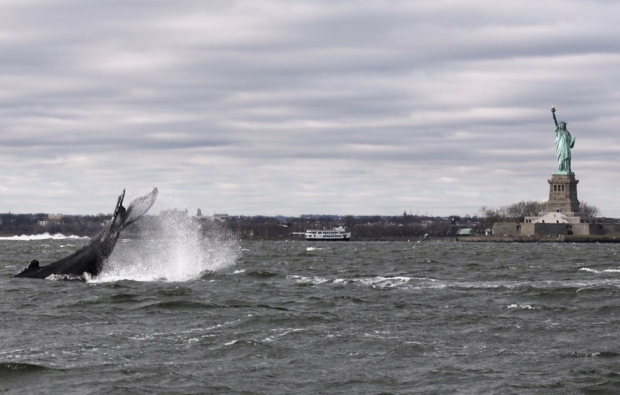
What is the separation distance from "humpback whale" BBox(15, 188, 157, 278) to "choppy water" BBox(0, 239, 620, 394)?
6.34 feet

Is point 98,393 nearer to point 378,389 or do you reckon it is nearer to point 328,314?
point 378,389

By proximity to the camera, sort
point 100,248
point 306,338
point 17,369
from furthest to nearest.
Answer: point 100,248
point 306,338
point 17,369

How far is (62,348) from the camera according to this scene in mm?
27109

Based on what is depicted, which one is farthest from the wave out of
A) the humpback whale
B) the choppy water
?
the humpback whale

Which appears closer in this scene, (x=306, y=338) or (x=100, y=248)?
(x=306, y=338)

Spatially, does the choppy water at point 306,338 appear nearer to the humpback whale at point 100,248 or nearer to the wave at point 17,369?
the wave at point 17,369

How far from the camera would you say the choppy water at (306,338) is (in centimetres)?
2289

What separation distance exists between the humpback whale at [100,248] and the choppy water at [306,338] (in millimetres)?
1932

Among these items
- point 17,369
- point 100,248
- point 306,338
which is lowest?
point 17,369

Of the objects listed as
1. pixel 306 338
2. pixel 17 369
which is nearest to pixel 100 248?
pixel 306 338

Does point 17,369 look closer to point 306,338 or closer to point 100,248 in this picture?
point 306,338

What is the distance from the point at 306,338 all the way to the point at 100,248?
23165 millimetres

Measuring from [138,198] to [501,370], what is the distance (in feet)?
86.8

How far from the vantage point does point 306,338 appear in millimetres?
29469
